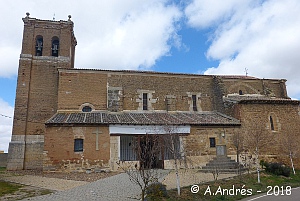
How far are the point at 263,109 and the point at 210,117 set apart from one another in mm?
4150

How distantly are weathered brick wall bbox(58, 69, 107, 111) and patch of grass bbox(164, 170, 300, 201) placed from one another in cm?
1178

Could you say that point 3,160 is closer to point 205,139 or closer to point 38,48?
point 38,48

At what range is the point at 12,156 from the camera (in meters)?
19.1

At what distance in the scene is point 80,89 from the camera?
2048 cm

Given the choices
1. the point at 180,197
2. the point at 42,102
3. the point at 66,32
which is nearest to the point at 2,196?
the point at 180,197

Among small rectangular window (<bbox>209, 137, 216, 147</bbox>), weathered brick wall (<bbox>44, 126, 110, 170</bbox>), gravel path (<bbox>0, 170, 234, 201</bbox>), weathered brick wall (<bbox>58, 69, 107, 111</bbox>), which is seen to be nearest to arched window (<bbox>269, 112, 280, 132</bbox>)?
small rectangular window (<bbox>209, 137, 216, 147</bbox>)

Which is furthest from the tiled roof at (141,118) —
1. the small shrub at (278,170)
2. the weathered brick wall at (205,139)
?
the small shrub at (278,170)

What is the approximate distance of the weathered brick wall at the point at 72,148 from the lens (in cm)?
1560

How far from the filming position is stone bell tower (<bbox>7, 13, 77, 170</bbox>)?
19.6 meters

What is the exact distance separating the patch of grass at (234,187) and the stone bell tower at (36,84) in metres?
14.4

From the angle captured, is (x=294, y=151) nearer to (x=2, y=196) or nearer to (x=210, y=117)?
(x=210, y=117)

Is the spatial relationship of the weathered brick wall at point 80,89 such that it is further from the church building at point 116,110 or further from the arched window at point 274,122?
the arched window at point 274,122

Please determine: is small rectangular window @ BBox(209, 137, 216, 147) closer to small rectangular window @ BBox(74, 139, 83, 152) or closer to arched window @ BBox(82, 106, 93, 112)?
small rectangular window @ BBox(74, 139, 83, 152)

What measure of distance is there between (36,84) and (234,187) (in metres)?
17.9
